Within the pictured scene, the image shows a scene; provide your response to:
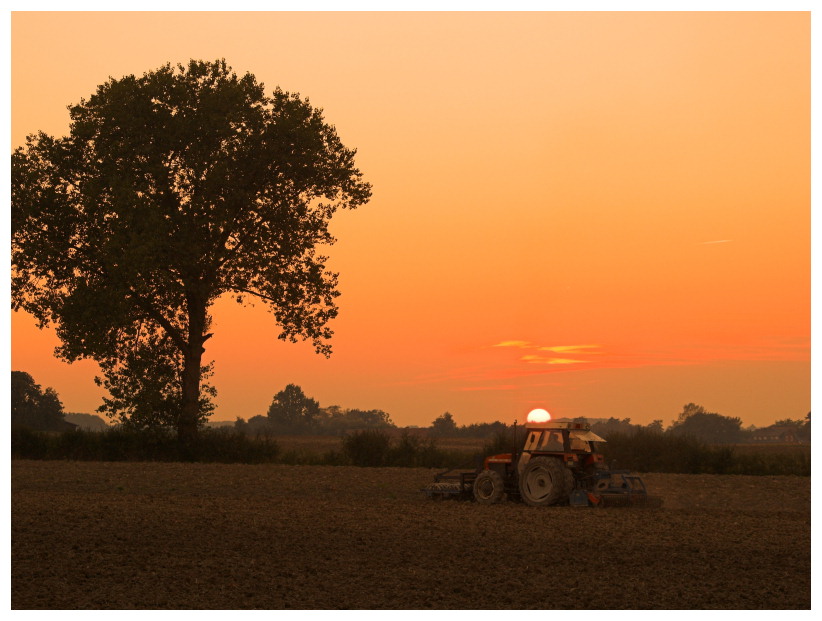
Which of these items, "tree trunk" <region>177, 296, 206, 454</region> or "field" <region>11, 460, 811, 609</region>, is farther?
"tree trunk" <region>177, 296, 206, 454</region>

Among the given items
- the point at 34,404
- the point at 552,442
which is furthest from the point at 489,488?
the point at 34,404

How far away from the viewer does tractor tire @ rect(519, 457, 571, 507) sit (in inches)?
801

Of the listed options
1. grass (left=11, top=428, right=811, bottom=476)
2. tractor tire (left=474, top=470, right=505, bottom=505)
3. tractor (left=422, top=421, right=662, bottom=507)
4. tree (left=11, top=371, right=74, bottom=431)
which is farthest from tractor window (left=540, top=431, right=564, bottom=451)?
tree (left=11, top=371, right=74, bottom=431)

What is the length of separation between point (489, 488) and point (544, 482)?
125 cm

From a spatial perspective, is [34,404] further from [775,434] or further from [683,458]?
[775,434]

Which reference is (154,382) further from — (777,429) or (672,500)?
(777,429)

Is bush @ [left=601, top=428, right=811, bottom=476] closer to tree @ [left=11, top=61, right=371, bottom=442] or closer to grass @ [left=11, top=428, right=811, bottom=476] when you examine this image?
grass @ [left=11, top=428, right=811, bottom=476]

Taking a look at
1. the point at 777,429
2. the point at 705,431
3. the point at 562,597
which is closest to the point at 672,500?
the point at 562,597

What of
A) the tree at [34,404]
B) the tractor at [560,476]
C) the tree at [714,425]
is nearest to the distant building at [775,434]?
the tree at [714,425]

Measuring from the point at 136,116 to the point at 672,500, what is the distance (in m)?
22.6

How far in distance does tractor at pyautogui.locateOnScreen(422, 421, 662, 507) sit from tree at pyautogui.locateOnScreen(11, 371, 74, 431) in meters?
60.9

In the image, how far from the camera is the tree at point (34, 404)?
7819cm

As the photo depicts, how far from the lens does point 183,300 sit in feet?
122

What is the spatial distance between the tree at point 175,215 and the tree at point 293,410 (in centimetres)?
7024
